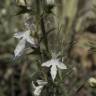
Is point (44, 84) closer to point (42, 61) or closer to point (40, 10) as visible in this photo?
point (42, 61)

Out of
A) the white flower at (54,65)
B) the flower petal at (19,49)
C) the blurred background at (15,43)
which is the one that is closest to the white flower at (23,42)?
the flower petal at (19,49)

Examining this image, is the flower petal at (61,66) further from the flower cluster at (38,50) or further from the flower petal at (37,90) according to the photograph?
the flower petal at (37,90)

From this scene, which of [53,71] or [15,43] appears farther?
[15,43]

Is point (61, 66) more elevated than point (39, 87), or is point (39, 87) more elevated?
point (61, 66)

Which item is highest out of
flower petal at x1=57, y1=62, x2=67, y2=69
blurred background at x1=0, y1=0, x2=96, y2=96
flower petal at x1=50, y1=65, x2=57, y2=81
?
A: flower petal at x1=57, y1=62, x2=67, y2=69

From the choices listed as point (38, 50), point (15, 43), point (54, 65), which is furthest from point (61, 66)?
point (15, 43)

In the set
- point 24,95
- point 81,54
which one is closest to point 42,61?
point 24,95

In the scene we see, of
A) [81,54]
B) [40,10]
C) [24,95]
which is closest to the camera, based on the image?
[40,10]

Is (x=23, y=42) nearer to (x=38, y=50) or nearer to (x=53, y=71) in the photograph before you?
(x=38, y=50)

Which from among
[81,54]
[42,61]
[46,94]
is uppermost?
[42,61]

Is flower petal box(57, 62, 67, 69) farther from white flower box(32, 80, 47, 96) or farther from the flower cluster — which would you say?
white flower box(32, 80, 47, 96)

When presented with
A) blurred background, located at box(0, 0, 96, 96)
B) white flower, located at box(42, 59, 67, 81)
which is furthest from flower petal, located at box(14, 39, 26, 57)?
blurred background, located at box(0, 0, 96, 96)
